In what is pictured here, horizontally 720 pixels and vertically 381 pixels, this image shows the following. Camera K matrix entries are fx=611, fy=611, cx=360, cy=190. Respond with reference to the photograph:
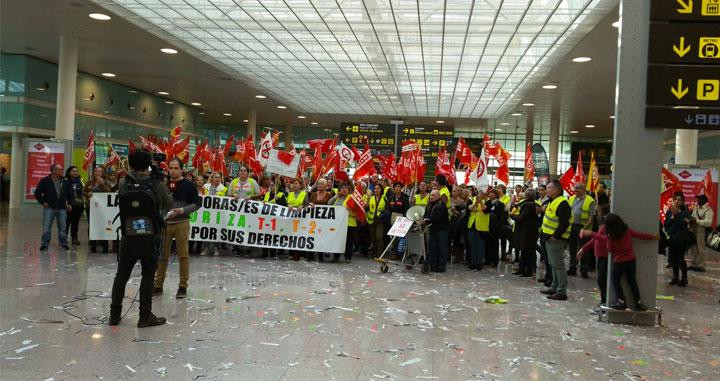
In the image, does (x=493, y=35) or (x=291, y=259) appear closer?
(x=291, y=259)

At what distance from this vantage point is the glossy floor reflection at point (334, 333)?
570 centimetres

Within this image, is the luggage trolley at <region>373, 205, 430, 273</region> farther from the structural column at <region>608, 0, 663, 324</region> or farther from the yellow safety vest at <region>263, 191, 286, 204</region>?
the structural column at <region>608, 0, 663, 324</region>

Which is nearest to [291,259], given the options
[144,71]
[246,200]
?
[246,200]

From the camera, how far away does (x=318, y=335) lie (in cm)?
690

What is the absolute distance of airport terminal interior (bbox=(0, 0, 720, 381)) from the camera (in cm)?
651

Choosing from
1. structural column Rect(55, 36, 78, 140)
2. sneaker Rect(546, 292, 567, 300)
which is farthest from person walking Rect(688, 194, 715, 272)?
structural column Rect(55, 36, 78, 140)

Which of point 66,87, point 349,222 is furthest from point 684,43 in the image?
point 66,87

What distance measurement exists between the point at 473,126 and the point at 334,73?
64.6ft

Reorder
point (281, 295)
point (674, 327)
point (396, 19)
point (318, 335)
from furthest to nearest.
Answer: point (396, 19) → point (281, 295) → point (674, 327) → point (318, 335)

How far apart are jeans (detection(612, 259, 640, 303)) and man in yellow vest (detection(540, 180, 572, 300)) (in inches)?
60.8

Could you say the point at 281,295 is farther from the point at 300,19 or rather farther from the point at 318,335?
the point at 300,19

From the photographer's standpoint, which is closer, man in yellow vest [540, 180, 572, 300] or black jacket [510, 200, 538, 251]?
man in yellow vest [540, 180, 572, 300]

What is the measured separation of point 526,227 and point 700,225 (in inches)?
215

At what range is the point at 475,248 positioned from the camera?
13.5 metres
